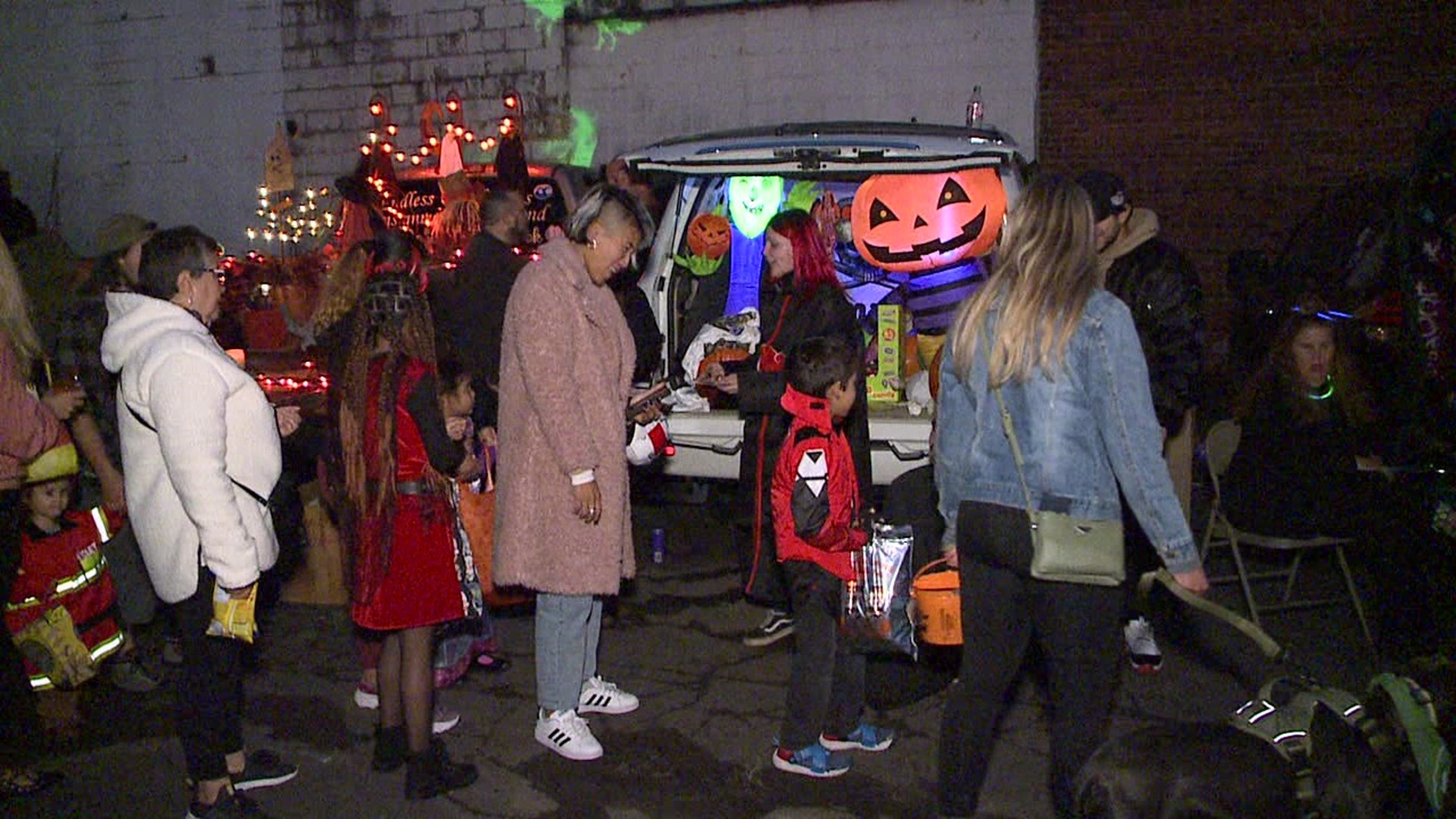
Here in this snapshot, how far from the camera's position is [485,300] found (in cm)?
609

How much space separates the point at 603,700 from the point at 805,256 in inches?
84.4

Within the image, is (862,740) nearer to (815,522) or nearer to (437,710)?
(815,522)

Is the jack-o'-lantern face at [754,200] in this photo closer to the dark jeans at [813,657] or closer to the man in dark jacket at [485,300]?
the man in dark jacket at [485,300]

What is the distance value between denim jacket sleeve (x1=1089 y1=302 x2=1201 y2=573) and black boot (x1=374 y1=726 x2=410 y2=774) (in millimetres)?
2704

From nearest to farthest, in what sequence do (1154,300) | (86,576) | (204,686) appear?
(204,686) → (1154,300) → (86,576)

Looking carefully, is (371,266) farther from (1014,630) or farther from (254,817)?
(1014,630)

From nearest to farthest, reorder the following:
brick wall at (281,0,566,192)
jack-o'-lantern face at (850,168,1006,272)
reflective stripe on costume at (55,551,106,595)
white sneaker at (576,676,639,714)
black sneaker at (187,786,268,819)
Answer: black sneaker at (187,786,268,819) < white sneaker at (576,676,639,714) < reflective stripe on costume at (55,551,106,595) < jack-o'-lantern face at (850,168,1006,272) < brick wall at (281,0,566,192)

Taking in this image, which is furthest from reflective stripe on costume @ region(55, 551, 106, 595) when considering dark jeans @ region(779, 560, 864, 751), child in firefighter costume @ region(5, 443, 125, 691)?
dark jeans @ region(779, 560, 864, 751)

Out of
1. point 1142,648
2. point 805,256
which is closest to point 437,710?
point 805,256

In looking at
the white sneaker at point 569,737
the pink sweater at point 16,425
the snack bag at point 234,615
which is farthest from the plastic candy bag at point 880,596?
the pink sweater at point 16,425

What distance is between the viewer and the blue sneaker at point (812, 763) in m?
4.40

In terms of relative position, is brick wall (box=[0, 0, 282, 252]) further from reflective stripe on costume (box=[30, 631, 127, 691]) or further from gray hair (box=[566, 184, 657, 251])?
gray hair (box=[566, 184, 657, 251])

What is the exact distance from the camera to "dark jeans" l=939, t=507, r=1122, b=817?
331 cm

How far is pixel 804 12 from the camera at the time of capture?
11086 mm
